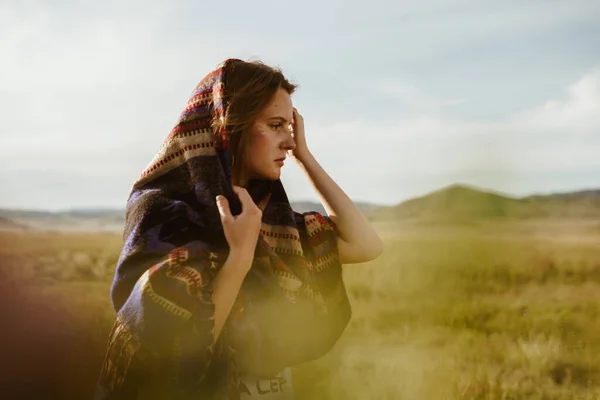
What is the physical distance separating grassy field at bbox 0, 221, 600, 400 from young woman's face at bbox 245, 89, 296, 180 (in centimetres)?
98

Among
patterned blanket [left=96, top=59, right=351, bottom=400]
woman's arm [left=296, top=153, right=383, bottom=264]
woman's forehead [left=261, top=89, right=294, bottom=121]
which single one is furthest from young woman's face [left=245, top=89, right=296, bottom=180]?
woman's arm [left=296, top=153, right=383, bottom=264]

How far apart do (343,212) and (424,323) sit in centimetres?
321

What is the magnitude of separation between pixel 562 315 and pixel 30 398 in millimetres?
4607

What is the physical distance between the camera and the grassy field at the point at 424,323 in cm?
273

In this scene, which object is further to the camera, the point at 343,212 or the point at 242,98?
the point at 343,212

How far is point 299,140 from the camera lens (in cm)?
261

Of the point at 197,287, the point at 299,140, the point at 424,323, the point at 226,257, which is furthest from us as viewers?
the point at 424,323

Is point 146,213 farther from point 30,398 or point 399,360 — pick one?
point 399,360

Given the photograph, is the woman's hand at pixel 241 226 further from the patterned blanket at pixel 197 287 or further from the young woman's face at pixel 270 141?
the young woman's face at pixel 270 141

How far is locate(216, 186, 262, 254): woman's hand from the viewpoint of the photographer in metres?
2.11

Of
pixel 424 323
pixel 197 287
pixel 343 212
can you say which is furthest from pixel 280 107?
pixel 424 323

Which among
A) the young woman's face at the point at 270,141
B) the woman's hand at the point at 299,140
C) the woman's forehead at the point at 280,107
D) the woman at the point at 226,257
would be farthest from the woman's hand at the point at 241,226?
the woman's hand at the point at 299,140

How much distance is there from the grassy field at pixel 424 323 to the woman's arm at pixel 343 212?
776 millimetres

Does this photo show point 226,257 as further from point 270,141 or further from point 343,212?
point 343,212
